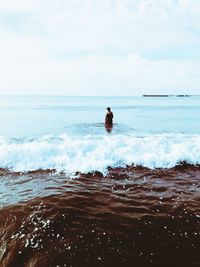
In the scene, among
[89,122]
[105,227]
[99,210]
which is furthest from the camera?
[89,122]

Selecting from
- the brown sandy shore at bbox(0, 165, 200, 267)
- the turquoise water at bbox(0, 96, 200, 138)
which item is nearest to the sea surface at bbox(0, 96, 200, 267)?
the brown sandy shore at bbox(0, 165, 200, 267)

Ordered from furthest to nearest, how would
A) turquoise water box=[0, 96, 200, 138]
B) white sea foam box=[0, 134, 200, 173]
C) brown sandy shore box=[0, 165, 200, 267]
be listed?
turquoise water box=[0, 96, 200, 138], white sea foam box=[0, 134, 200, 173], brown sandy shore box=[0, 165, 200, 267]

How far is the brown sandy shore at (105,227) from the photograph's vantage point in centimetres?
404

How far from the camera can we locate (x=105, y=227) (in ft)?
15.8

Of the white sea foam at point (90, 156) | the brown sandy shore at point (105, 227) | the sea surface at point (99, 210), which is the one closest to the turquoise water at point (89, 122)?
the white sea foam at point (90, 156)

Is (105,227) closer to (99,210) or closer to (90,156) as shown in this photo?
(99,210)

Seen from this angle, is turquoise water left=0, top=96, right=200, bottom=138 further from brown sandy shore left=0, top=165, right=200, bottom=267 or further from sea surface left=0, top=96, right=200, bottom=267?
brown sandy shore left=0, top=165, right=200, bottom=267

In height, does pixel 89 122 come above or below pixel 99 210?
below

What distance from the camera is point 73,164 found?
9.28 metres

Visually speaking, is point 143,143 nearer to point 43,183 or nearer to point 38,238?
point 43,183

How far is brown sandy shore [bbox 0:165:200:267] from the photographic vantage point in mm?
4043

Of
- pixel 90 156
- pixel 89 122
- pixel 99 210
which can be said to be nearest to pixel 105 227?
pixel 99 210

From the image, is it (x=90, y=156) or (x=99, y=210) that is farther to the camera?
(x=90, y=156)

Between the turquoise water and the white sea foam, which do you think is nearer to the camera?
the white sea foam
